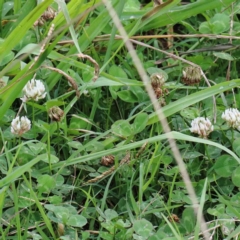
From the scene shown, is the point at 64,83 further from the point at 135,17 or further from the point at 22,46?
the point at 135,17

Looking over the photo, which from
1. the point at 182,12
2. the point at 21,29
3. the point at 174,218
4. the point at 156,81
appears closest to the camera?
the point at 174,218

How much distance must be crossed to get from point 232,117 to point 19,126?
0.57m

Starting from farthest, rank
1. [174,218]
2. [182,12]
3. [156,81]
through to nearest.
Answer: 1. [182,12]
2. [156,81]
3. [174,218]

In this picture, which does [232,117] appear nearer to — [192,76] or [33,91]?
[192,76]

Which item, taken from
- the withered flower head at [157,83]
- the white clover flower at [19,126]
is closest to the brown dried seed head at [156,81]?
the withered flower head at [157,83]

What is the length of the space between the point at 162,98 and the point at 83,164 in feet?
1.02

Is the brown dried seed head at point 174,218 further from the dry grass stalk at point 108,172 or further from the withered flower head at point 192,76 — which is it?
the withered flower head at point 192,76

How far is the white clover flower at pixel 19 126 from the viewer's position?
5.47ft

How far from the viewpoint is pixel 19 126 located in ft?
5.47

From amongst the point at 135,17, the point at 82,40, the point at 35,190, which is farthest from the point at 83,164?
the point at 135,17

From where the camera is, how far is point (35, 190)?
163cm

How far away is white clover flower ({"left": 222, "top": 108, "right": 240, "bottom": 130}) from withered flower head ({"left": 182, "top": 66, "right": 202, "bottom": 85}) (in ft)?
0.52

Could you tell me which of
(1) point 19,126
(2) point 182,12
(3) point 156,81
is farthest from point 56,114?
(2) point 182,12

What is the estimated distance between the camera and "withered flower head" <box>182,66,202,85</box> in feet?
6.15
